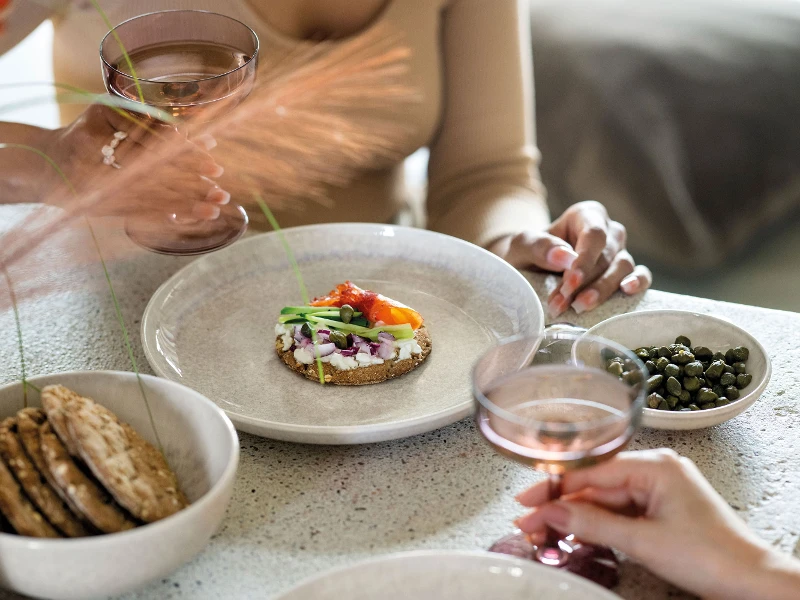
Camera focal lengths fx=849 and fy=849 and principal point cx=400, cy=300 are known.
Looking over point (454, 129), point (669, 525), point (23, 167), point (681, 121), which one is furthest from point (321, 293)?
point (681, 121)

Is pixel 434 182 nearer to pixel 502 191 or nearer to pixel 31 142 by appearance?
pixel 502 191

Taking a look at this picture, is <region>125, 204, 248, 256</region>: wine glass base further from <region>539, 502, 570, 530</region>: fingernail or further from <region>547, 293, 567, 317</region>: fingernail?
<region>539, 502, 570, 530</region>: fingernail

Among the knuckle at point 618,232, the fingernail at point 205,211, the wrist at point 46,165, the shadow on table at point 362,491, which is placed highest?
the wrist at point 46,165

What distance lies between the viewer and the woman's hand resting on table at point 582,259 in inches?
47.1

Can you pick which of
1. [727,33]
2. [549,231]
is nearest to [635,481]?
[549,231]

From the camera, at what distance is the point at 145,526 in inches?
26.1

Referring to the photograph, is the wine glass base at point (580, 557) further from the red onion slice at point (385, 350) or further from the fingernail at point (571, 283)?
the fingernail at point (571, 283)

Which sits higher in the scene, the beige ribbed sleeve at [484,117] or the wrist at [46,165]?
the wrist at [46,165]

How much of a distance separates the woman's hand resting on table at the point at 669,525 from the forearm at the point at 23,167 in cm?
80

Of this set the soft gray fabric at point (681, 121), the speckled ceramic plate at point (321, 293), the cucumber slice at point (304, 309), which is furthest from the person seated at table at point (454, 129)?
the soft gray fabric at point (681, 121)

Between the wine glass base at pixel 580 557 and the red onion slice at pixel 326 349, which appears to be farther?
the red onion slice at pixel 326 349

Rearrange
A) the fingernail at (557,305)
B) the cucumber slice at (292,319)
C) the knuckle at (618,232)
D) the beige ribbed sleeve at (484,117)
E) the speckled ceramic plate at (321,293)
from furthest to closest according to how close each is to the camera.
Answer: the beige ribbed sleeve at (484,117) < the knuckle at (618,232) < the fingernail at (557,305) < the cucumber slice at (292,319) < the speckled ceramic plate at (321,293)

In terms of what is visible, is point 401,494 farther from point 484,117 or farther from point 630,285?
point 484,117

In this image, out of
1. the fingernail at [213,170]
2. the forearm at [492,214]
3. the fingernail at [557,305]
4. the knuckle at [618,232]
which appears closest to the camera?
the fingernail at [213,170]
